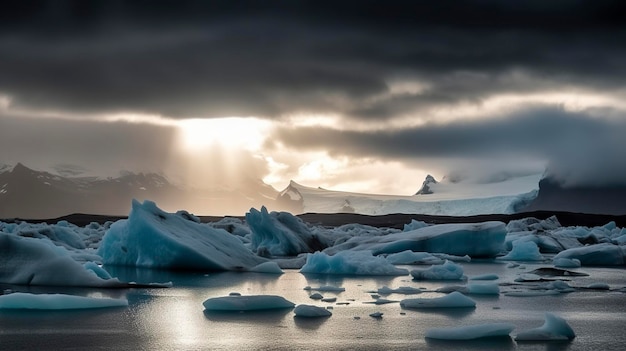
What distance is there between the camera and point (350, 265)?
13719 mm

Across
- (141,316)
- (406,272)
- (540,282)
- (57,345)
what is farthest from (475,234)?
(57,345)

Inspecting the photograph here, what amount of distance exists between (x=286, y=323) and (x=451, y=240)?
13160 millimetres

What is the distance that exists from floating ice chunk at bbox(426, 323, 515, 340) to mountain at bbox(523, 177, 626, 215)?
57.6m

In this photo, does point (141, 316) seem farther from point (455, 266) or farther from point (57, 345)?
point (455, 266)

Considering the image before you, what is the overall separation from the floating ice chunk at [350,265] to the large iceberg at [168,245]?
1.38m

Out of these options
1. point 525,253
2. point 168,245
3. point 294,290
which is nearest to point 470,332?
point 294,290

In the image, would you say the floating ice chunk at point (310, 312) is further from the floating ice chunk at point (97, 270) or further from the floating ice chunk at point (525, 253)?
the floating ice chunk at point (525, 253)

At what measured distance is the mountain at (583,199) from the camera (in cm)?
6253

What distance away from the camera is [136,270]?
14.4 metres

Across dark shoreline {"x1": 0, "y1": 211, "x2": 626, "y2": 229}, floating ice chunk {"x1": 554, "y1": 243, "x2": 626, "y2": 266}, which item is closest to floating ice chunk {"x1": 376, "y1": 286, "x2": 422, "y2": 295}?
floating ice chunk {"x1": 554, "y1": 243, "x2": 626, "y2": 266}

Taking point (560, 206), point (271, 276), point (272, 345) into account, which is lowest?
point (272, 345)

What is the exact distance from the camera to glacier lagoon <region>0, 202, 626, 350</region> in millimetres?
6512

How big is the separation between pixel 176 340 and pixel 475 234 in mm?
14712

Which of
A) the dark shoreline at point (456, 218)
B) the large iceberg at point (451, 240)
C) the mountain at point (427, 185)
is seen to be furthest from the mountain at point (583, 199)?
the large iceberg at point (451, 240)
